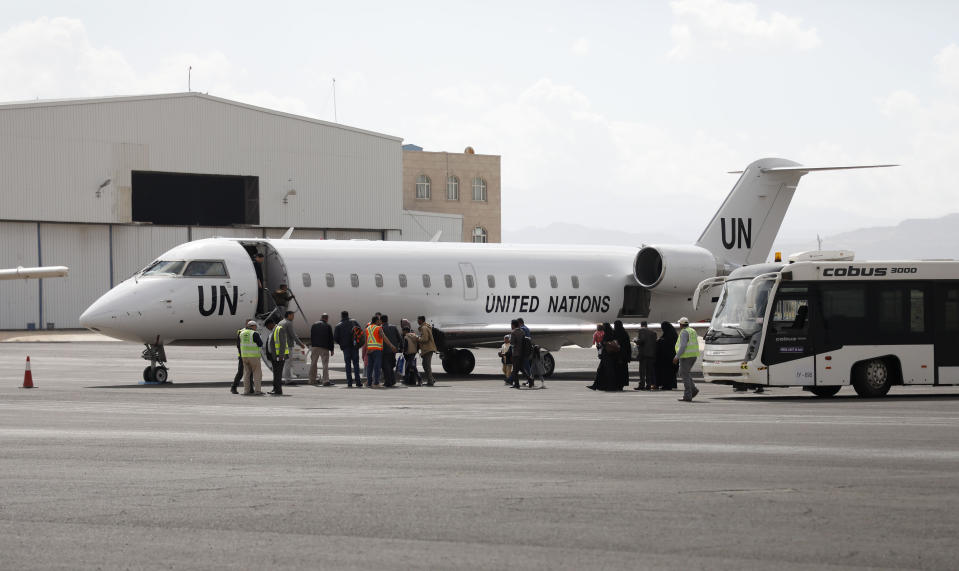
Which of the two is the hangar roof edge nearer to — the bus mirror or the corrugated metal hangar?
the corrugated metal hangar

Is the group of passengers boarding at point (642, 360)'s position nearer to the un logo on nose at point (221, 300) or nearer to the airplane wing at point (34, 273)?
the un logo on nose at point (221, 300)

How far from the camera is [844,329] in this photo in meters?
25.0

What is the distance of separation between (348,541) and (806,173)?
31.2 m

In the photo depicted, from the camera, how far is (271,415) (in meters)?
19.9

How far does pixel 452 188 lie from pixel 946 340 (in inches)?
2778

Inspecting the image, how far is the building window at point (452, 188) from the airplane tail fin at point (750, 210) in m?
56.8

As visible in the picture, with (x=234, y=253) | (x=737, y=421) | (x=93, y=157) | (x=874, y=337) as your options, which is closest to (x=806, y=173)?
(x=874, y=337)

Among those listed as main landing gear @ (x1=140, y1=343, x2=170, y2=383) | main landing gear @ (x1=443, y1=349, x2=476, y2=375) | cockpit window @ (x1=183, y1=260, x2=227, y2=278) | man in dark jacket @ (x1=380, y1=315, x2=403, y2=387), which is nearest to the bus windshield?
man in dark jacket @ (x1=380, y1=315, x2=403, y2=387)

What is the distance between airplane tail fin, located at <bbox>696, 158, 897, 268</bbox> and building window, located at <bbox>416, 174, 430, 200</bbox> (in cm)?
5646

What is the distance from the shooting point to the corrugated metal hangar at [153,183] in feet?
205

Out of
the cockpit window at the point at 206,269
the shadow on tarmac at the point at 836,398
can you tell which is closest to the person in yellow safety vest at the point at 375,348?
the cockpit window at the point at 206,269

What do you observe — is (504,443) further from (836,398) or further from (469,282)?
(469,282)

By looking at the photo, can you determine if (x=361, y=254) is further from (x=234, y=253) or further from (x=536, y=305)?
(x=536, y=305)

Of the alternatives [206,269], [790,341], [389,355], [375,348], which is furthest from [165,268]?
[790,341]
